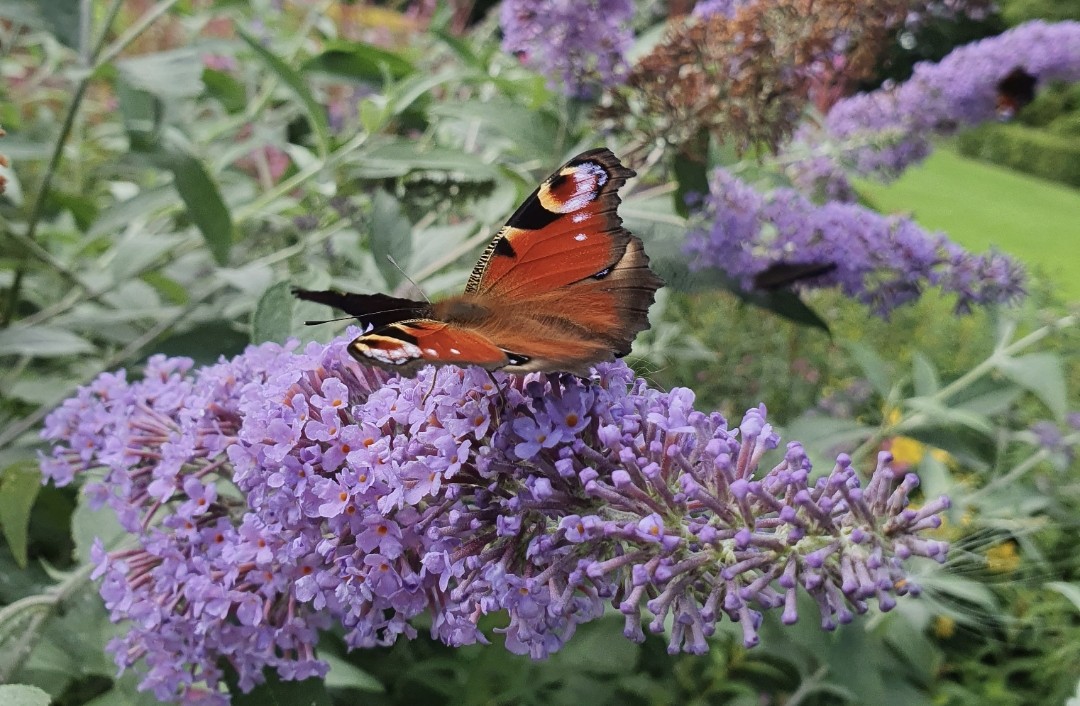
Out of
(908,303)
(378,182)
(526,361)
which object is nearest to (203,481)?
(526,361)

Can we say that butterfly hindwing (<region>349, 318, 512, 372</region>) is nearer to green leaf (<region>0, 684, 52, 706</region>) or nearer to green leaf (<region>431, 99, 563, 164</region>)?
Result: green leaf (<region>0, 684, 52, 706</region>)

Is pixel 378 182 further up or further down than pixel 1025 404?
further up

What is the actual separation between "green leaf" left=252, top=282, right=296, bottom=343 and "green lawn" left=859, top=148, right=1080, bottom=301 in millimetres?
5079

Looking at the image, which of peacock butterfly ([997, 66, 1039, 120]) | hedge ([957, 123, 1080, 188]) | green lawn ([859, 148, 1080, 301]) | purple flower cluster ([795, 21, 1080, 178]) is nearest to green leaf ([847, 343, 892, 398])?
purple flower cluster ([795, 21, 1080, 178])

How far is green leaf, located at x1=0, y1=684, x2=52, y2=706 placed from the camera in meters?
1.14

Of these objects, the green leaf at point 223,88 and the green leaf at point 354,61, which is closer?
the green leaf at point 354,61

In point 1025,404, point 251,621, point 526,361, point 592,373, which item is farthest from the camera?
point 1025,404

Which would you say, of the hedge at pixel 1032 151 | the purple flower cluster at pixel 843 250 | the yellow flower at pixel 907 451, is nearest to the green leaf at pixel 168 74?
the purple flower cluster at pixel 843 250

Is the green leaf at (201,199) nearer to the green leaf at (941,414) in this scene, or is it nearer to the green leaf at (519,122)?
the green leaf at (519,122)

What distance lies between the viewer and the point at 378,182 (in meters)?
2.72

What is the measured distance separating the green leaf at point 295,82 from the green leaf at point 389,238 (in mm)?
463

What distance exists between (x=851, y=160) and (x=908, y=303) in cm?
71

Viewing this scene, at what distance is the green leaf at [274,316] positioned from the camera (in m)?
1.56

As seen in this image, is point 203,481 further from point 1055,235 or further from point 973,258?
point 1055,235
